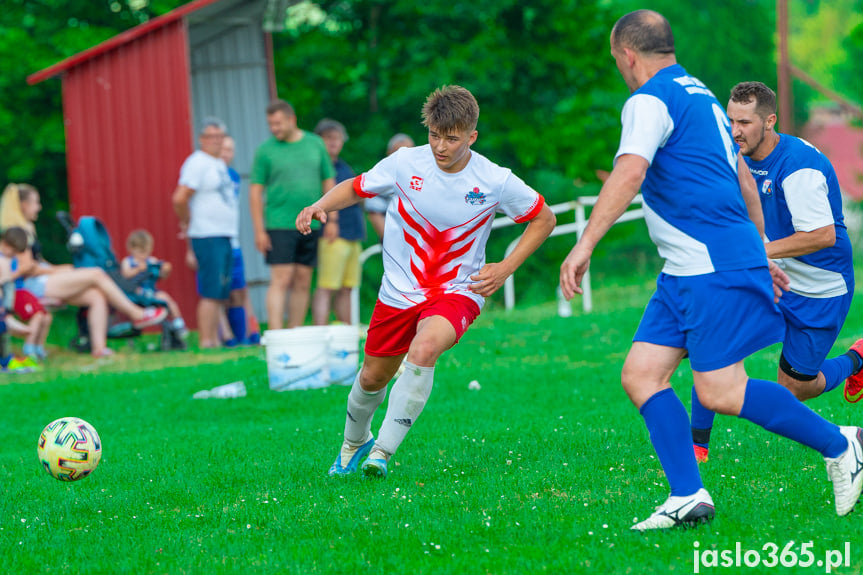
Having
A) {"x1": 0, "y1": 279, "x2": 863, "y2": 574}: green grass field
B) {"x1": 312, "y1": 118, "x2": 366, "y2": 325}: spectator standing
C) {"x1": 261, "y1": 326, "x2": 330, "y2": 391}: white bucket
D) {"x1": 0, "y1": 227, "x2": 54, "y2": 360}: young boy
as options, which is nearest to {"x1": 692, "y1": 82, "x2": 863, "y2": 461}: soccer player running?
{"x1": 0, "y1": 279, "x2": 863, "y2": 574}: green grass field

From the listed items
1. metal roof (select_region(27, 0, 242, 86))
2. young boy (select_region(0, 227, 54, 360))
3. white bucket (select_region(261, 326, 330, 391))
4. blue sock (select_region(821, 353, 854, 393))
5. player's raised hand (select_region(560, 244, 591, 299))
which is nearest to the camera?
player's raised hand (select_region(560, 244, 591, 299))

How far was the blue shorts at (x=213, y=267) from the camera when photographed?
12039mm

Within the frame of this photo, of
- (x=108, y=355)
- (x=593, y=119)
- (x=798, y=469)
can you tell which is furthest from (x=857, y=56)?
(x=798, y=469)

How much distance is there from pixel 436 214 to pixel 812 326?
2227 millimetres

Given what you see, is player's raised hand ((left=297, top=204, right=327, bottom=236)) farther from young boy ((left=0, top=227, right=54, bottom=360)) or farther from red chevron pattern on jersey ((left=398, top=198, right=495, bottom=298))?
young boy ((left=0, top=227, right=54, bottom=360))

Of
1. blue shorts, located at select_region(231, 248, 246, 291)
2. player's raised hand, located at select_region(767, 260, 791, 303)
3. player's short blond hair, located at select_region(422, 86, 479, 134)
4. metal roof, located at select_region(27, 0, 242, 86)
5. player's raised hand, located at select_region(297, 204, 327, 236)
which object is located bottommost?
blue shorts, located at select_region(231, 248, 246, 291)

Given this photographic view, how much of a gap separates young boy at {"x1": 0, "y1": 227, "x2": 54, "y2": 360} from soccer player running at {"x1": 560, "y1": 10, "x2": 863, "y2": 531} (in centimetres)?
912

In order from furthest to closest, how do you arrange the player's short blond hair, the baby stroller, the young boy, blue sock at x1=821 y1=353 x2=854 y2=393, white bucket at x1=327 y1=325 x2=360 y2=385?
the baby stroller < the young boy < white bucket at x1=327 y1=325 x2=360 y2=385 < blue sock at x1=821 y1=353 x2=854 y2=393 < the player's short blond hair

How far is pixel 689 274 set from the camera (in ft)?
13.7

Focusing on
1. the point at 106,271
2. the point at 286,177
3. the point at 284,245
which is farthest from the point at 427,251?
the point at 106,271

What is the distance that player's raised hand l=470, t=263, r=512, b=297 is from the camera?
17.9 feet

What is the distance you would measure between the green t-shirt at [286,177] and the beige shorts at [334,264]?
0.83 metres

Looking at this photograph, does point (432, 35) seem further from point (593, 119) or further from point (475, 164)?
point (475, 164)

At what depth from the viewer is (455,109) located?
518 cm
